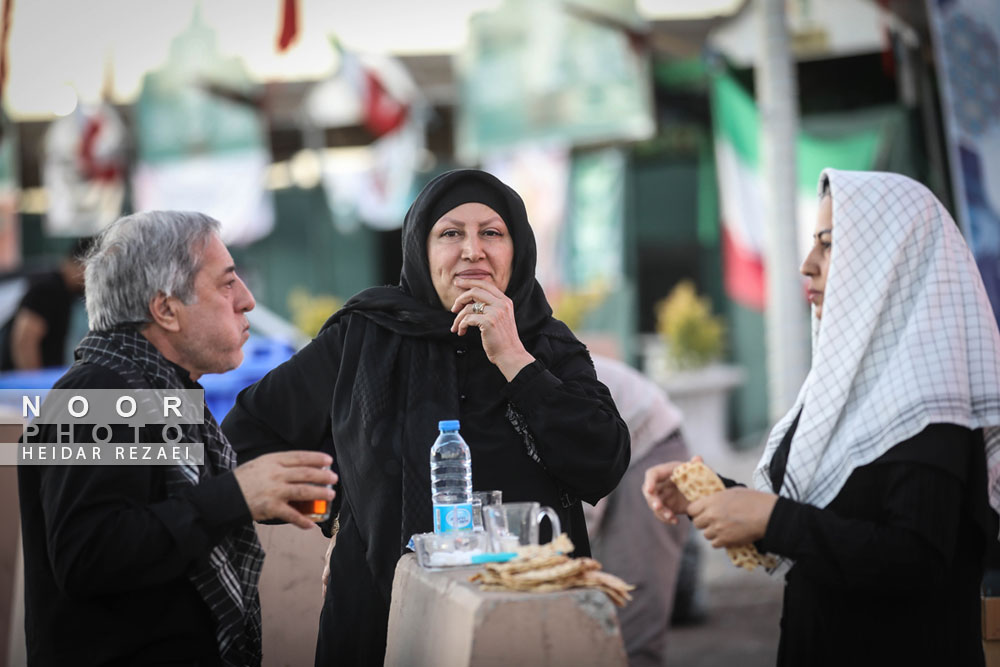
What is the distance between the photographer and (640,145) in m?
10.9

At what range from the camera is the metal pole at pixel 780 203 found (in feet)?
22.1

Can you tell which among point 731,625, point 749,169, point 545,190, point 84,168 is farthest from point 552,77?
point 731,625

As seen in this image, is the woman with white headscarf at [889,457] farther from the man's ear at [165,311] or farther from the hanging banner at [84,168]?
the hanging banner at [84,168]

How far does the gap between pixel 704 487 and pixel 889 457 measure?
366mm

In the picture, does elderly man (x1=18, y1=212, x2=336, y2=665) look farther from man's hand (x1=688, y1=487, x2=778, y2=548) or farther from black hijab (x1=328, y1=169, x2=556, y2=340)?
man's hand (x1=688, y1=487, x2=778, y2=548)

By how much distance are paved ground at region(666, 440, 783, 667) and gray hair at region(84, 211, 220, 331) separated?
11.6 feet

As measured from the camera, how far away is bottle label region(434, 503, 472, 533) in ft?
7.26

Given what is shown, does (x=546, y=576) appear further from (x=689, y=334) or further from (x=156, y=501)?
(x=689, y=334)

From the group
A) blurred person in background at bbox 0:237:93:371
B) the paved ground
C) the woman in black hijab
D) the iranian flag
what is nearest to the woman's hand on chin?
the woman in black hijab

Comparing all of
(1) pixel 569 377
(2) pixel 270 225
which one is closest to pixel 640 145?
(2) pixel 270 225

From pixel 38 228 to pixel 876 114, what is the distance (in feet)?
29.6

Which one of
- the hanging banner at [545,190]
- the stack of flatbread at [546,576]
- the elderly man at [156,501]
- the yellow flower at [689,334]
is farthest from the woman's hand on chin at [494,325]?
the hanging banner at [545,190]

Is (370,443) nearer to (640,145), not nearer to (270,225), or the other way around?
(640,145)

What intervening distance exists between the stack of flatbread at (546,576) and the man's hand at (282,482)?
37cm
